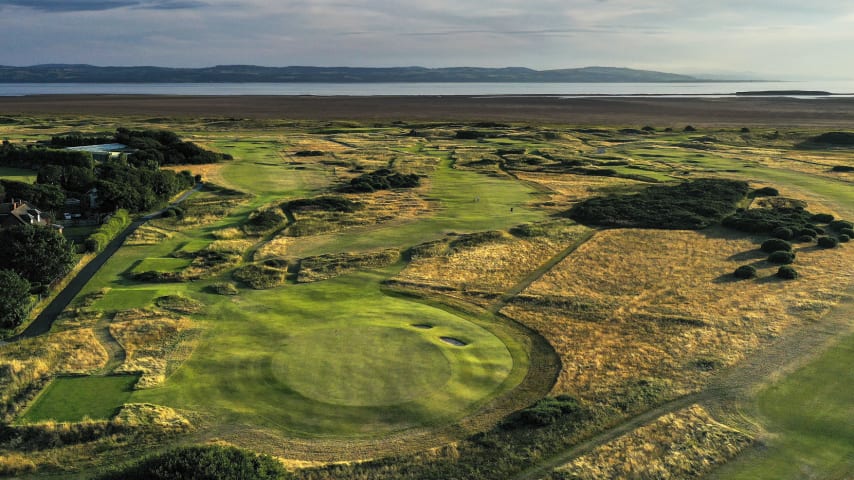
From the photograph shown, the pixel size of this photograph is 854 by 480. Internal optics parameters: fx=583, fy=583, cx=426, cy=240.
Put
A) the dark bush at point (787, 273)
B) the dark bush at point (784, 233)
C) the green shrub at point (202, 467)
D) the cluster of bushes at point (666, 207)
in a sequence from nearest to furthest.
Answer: the green shrub at point (202, 467), the dark bush at point (787, 273), the dark bush at point (784, 233), the cluster of bushes at point (666, 207)

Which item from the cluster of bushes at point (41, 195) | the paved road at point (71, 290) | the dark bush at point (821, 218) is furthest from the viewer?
the cluster of bushes at point (41, 195)

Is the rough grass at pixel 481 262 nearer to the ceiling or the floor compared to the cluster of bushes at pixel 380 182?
nearer to the floor

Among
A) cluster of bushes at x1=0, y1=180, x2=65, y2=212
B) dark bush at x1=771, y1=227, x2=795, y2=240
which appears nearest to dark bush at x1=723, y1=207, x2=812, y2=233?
dark bush at x1=771, y1=227, x2=795, y2=240

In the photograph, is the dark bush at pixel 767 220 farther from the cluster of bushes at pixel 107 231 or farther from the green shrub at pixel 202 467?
the cluster of bushes at pixel 107 231

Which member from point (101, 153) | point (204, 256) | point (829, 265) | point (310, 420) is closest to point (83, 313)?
point (204, 256)

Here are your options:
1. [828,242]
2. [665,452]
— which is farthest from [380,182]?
[665,452]

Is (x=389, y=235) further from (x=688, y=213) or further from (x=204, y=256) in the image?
(x=688, y=213)

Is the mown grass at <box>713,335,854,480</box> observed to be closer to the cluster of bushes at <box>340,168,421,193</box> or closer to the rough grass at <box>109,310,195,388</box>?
the rough grass at <box>109,310,195,388</box>

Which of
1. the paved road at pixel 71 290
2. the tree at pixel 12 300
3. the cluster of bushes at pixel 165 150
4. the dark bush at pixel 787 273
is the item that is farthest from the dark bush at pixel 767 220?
the cluster of bushes at pixel 165 150
